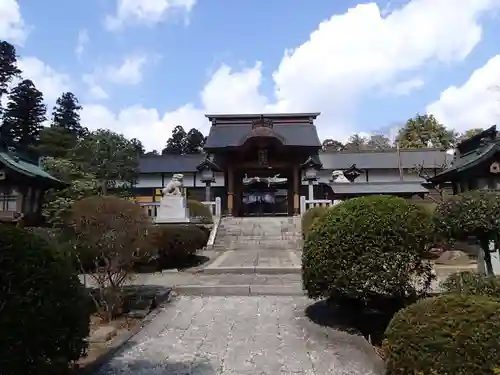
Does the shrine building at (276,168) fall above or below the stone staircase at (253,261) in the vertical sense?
above

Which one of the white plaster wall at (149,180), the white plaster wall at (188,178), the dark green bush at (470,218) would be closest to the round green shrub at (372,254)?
the dark green bush at (470,218)

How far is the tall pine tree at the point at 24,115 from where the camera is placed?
47656 millimetres

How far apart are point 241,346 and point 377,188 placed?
2382 cm

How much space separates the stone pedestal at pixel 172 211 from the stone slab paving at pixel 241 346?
1016cm

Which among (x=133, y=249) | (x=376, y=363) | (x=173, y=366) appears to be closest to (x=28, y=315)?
(x=173, y=366)

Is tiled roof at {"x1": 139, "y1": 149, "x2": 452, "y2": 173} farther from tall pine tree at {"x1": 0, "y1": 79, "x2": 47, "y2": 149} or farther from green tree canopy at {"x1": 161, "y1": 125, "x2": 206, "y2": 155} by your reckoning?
green tree canopy at {"x1": 161, "y1": 125, "x2": 206, "y2": 155}

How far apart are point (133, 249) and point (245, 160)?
2174 cm

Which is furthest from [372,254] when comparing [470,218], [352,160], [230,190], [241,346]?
[352,160]

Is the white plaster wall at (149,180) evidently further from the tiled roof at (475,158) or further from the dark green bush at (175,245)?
the tiled roof at (475,158)

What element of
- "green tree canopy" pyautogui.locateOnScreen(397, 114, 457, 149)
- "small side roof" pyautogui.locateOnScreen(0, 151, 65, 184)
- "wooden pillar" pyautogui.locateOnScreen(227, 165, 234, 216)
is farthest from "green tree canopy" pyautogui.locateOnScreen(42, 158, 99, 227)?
"green tree canopy" pyautogui.locateOnScreen(397, 114, 457, 149)

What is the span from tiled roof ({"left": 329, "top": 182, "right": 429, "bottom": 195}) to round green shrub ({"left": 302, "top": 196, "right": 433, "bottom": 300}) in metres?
20.1

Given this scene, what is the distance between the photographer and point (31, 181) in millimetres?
16797

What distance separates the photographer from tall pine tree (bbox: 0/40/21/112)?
4578 centimetres

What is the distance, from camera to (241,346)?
19.9 feet
